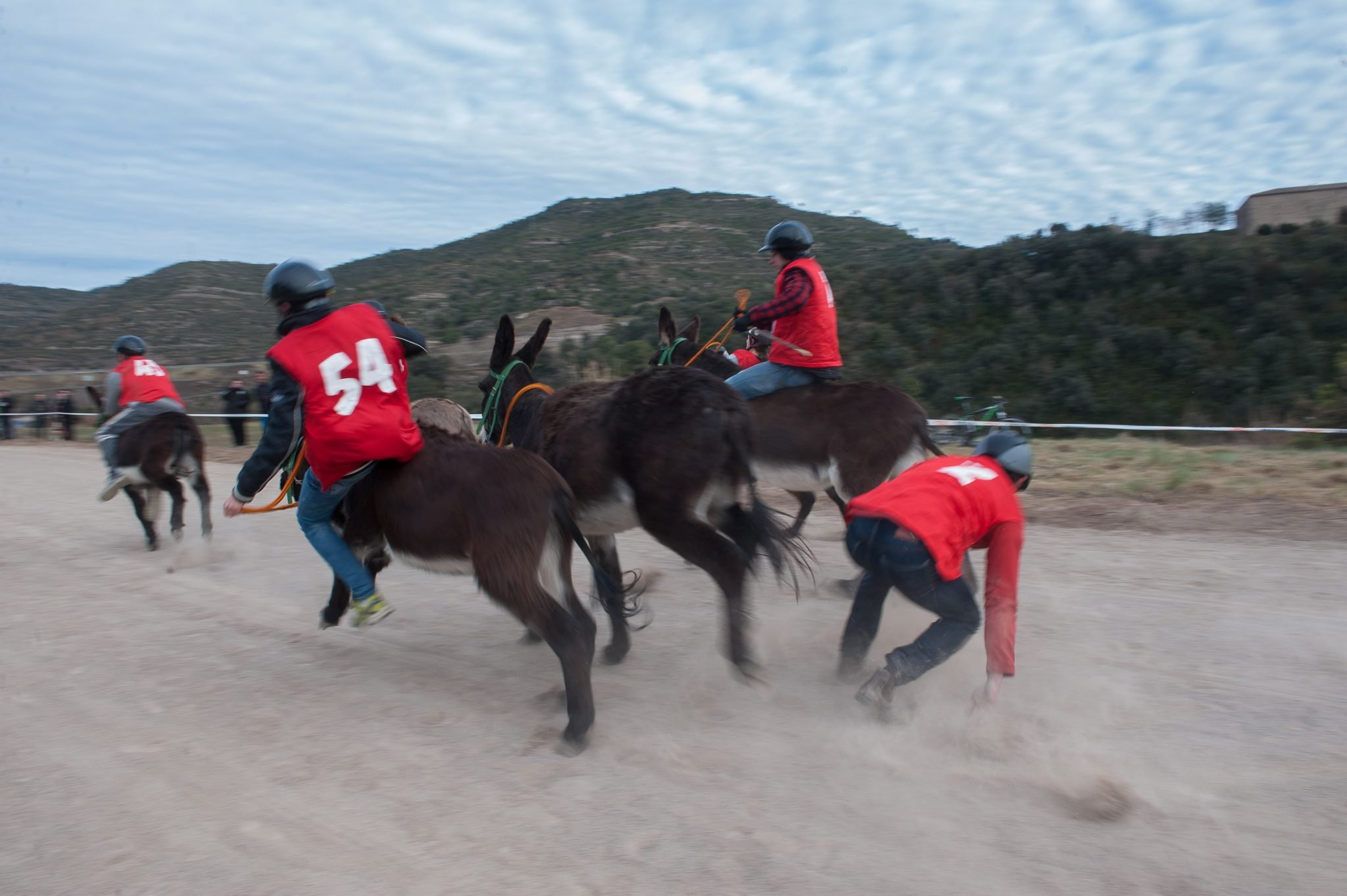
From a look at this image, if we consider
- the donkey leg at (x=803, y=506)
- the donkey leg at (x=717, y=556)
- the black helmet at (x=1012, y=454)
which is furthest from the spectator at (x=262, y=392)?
the black helmet at (x=1012, y=454)

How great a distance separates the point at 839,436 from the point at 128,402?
7.52 m

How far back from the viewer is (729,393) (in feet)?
17.2

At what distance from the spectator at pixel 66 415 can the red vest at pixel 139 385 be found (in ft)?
59.1

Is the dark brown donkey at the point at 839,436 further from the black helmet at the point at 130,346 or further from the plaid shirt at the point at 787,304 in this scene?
the black helmet at the point at 130,346

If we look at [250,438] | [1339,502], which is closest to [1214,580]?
[1339,502]

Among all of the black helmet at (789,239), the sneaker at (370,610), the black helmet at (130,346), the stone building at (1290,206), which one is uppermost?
the stone building at (1290,206)

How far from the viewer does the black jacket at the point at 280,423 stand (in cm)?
441

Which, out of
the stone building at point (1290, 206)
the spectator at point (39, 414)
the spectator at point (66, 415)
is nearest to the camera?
the spectator at point (66, 415)

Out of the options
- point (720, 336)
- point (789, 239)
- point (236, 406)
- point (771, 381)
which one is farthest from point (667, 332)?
point (236, 406)

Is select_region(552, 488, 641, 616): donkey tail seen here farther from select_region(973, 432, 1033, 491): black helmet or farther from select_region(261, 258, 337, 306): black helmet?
select_region(973, 432, 1033, 491): black helmet

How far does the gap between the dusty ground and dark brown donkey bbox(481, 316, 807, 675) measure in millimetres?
683

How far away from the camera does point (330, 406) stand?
4.25 metres

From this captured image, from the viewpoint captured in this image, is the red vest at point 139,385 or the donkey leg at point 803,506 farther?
the red vest at point 139,385

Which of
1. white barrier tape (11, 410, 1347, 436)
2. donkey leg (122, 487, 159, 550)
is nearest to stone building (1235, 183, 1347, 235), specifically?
white barrier tape (11, 410, 1347, 436)
